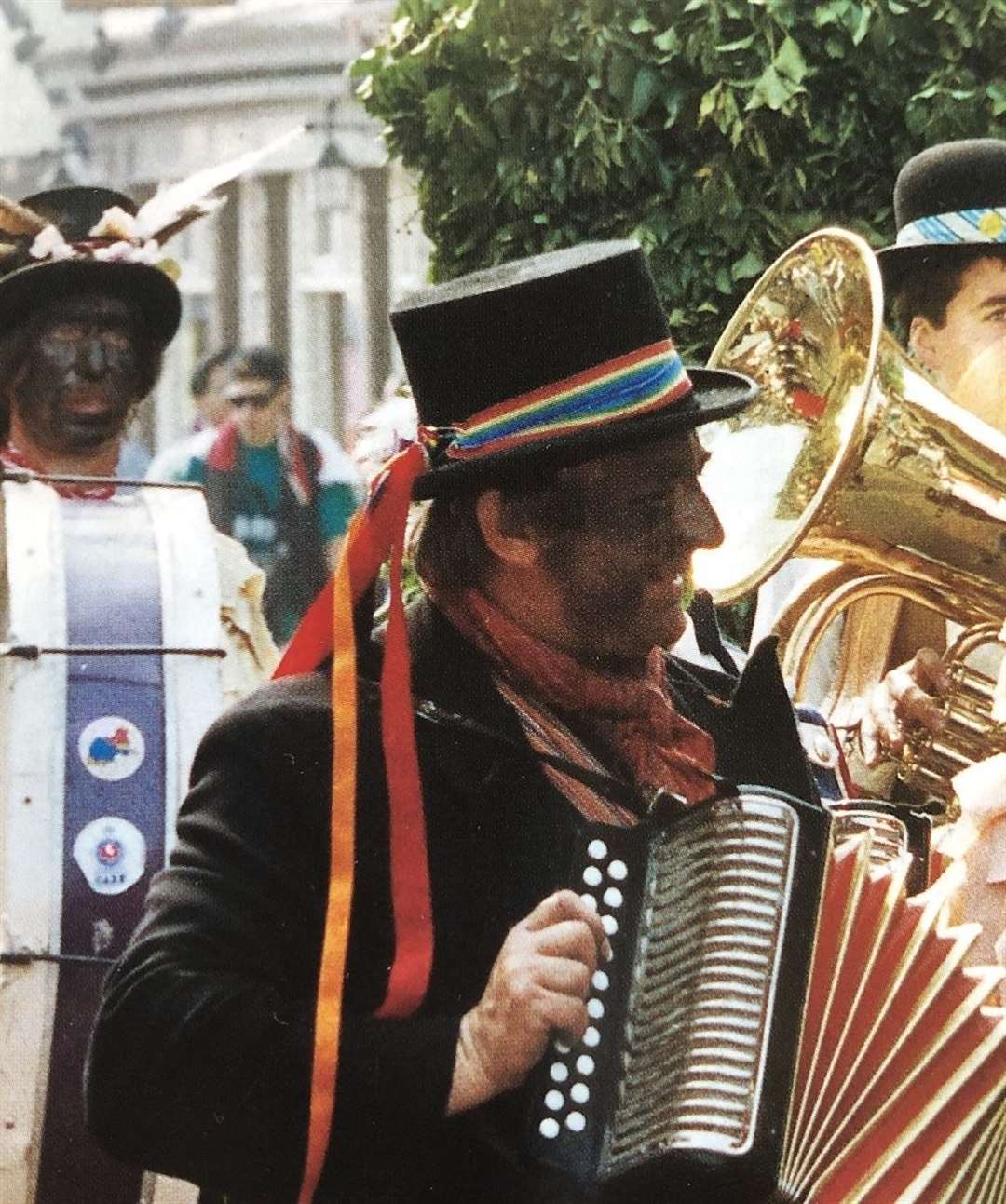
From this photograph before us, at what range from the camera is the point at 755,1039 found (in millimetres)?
2371

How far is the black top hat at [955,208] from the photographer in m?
4.65

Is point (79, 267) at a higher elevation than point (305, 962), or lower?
higher

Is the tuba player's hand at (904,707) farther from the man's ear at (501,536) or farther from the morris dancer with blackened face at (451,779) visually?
the man's ear at (501,536)

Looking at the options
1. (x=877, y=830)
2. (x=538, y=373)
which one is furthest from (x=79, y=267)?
(x=538, y=373)

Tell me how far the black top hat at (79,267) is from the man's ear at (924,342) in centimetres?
196

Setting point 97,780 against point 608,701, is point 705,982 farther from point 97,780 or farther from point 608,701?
point 97,780

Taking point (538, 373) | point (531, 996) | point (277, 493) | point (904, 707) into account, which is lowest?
point (531, 996)

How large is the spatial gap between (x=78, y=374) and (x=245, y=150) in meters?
14.1

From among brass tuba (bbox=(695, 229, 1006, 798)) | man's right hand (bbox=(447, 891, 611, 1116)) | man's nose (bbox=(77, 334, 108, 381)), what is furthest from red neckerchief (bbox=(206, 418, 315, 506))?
man's right hand (bbox=(447, 891, 611, 1116))

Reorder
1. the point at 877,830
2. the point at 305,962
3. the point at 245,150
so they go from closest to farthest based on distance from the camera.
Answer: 1. the point at 305,962
2. the point at 877,830
3. the point at 245,150

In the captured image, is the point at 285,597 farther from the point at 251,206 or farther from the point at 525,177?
the point at 251,206

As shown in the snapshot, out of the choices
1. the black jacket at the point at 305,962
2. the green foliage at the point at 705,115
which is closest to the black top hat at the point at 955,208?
the green foliage at the point at 705,115

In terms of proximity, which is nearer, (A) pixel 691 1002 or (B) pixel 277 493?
(A) pixel 691 1002

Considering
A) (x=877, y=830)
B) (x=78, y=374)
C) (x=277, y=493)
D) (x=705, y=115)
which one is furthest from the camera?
(x=277, y=493)
